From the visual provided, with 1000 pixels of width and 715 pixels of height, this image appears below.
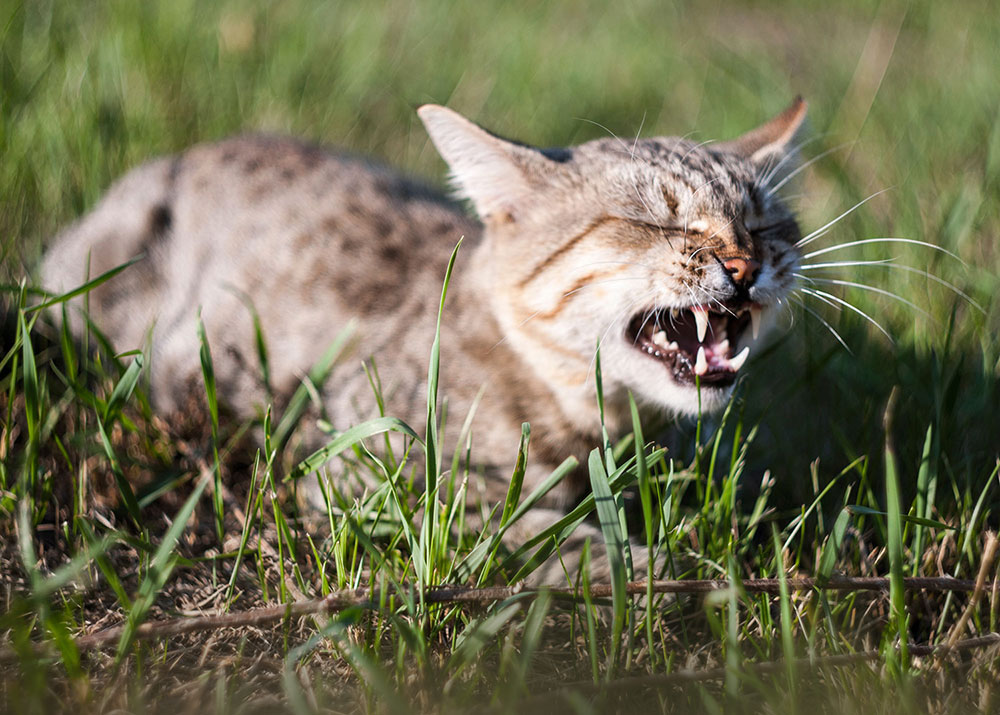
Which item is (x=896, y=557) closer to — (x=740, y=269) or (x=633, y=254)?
(x=740, y=269)

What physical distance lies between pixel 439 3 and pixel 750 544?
4.59 meters

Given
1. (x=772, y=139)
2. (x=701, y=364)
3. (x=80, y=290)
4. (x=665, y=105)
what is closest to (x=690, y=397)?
(x=701, y=364)

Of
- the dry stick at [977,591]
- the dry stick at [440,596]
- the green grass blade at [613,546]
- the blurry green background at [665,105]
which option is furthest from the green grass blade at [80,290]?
the dry stick at [977,591]

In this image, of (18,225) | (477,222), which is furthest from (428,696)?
(18,225)

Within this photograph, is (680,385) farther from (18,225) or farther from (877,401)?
(18,225)

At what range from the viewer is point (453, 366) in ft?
8.48

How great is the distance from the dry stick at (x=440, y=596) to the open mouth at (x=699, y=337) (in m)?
0.53

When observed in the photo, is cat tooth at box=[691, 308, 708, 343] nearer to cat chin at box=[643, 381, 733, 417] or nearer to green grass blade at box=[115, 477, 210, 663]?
cat chin at box=[643, 381, 733, 417]

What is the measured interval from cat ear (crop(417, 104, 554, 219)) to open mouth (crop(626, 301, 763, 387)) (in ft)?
1.70

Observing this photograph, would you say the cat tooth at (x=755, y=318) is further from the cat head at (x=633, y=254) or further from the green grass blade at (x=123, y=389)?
the green grass blade at (x=123, y=389)

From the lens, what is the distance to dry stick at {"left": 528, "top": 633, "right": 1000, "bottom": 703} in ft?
5.47

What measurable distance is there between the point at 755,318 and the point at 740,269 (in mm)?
197

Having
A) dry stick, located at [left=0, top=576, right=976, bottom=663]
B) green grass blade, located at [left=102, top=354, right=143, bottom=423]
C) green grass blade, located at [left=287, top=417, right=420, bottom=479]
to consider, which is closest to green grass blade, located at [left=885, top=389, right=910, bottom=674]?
dry stick, located at [left=0, top=576, right=976, bottom=663]

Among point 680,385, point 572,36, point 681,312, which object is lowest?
point 680,385
